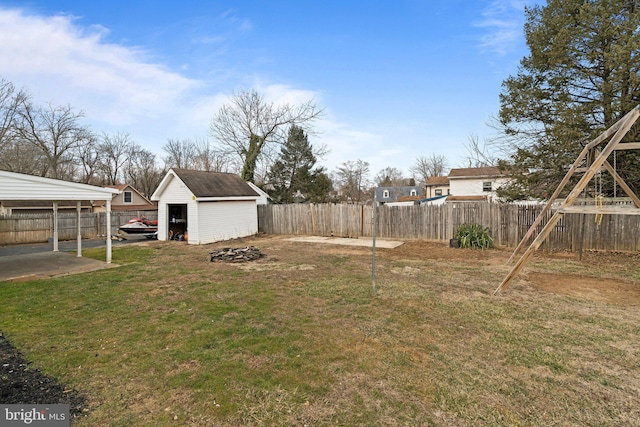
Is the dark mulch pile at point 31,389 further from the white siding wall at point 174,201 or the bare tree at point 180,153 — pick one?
the bare tree at point 180,153

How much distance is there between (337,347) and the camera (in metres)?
3.81

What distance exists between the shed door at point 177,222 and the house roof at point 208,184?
5.61ft

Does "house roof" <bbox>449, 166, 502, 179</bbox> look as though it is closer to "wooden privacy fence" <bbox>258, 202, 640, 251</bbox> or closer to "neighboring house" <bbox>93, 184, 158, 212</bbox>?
"wooden privacy fence" <bbox>258, 202, 640, 251</bbox>

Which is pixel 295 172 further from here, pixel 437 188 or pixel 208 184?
pixel 437 188

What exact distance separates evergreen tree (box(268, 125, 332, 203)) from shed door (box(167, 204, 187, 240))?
41.1 feet

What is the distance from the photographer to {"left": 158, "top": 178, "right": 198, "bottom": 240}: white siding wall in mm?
14227

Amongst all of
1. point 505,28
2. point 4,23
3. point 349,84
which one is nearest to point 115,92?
point 4,23

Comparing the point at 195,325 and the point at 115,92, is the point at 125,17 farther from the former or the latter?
the point at 195,325

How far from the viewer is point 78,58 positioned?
35.5ft

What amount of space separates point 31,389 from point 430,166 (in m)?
54.9

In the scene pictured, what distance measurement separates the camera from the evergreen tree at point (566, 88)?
880 cm

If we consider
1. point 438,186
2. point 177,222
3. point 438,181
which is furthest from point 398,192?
point 177,222

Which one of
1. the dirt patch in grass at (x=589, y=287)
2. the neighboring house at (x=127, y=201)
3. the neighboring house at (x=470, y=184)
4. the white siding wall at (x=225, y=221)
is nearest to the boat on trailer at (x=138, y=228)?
the white siding wall at (x=225, y=221)

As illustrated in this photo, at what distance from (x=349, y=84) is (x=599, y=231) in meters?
11.3
